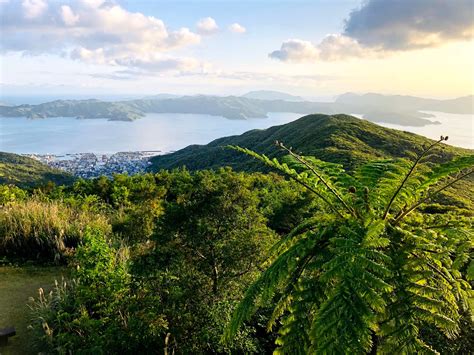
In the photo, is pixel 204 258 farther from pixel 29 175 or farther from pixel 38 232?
pixel 29 175

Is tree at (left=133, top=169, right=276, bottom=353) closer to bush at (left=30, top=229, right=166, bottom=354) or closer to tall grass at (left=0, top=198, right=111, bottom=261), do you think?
bush at (left=30, top=229, right=166, bottom=354)

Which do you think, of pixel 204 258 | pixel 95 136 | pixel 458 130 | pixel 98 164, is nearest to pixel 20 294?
pixel 204 258

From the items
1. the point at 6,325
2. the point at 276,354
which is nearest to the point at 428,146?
the point at 276,354

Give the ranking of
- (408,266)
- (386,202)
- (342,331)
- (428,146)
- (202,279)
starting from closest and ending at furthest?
(342,331), (408,266), (428,146), (386,202), (202,279)

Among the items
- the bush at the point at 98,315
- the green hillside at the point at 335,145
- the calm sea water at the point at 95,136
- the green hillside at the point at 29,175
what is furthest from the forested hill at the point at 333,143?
the calm sea water at the point at 95,136

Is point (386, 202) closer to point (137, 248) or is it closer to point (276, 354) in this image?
point (276, 354)

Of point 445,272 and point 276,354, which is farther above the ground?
point 445,272

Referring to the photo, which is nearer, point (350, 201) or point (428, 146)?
point (428, 146)

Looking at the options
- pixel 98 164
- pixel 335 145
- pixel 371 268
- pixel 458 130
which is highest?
pixel 371 268
